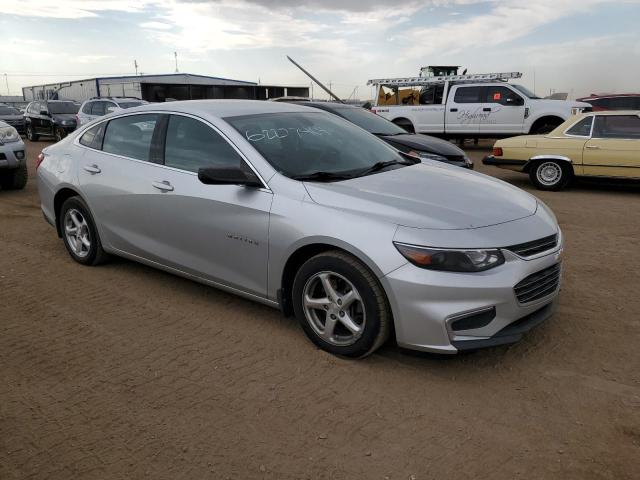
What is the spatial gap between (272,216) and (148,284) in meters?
1.80

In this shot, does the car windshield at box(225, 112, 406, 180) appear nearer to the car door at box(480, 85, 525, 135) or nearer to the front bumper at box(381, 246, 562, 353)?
the front bumper at box(381, 246, 562, 353)

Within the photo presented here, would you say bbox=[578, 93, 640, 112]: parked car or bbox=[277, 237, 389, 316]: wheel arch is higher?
bbox=[578, 93, 640, 112]: parked car

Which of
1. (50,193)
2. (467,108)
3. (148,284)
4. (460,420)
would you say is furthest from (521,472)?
(467,108)

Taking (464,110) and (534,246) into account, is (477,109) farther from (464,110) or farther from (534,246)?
(534,246)

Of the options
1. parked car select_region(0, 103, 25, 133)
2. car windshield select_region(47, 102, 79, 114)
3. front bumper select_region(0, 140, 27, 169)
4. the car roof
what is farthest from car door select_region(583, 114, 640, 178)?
parked car select_region(0, 103, 25, 133)

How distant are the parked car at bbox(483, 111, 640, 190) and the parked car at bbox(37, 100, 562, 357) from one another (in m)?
5.86

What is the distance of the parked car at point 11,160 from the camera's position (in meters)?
→ 8.49

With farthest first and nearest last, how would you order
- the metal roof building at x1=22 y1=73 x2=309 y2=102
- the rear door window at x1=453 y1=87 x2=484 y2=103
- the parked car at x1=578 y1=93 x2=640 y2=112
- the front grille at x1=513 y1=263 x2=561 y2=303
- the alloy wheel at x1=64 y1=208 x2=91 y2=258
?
1. the metal roof building at x1=22 y1=73 x2=309 y2=102
2. the rear door window at x1=453 y1=87 x2=484 y2=103
3. the parked car at x1=578 y1=93 x2=640 y2=112
4. the alloy wheel at x1=64 y1=208 x2=91 y2=258
5. the front grille at x1=513 y1=263 x2=561 y2=303

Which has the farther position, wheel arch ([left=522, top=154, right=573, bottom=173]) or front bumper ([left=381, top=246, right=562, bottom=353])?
wheel arch ([left=522, top=154, right=573, bottom=173])

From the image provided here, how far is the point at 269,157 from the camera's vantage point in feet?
11.9

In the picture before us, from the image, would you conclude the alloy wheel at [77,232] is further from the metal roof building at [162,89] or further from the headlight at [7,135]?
the metal roof building at [162,89]

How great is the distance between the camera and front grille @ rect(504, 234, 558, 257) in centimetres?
305

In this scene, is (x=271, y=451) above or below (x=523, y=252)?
below

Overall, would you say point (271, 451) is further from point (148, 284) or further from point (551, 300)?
point (148, 284)
